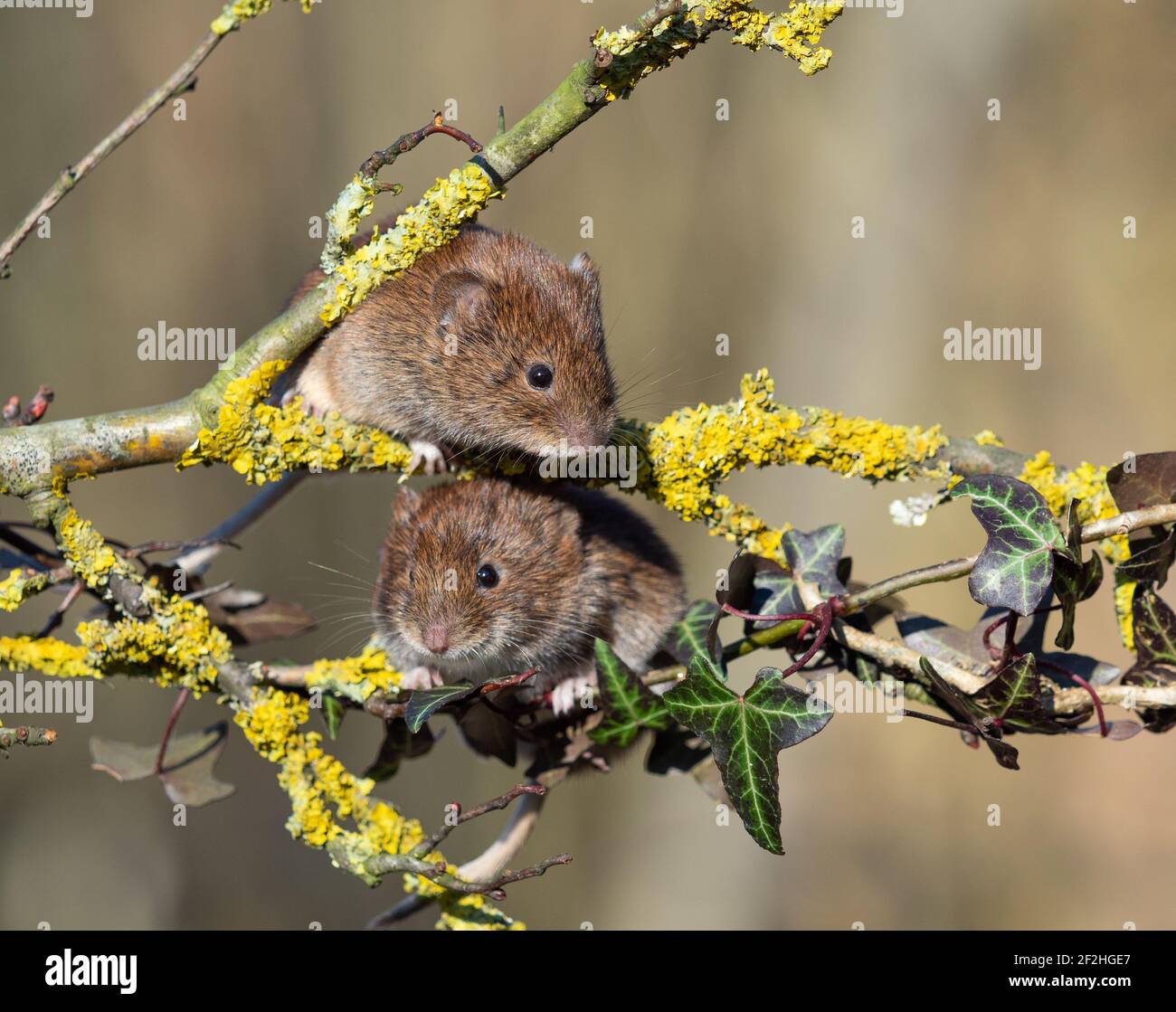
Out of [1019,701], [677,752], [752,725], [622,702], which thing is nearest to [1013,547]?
[1019,701]

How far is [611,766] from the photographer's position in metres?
2.92

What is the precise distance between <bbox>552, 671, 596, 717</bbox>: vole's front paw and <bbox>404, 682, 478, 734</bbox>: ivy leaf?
494 millimetres

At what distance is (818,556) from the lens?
90.6 inches

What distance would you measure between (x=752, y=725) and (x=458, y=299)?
166 centimetres

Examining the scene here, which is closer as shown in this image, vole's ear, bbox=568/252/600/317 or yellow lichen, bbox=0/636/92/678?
yellow lichen, bbox=0/636/92/678

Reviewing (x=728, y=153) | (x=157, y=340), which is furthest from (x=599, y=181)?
(x=157, y=340)

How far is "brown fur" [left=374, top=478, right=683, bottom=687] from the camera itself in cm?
295

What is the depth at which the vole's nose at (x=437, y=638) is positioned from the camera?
285 centimetres

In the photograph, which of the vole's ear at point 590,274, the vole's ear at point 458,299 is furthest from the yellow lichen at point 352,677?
the vole's ear at point 590,274

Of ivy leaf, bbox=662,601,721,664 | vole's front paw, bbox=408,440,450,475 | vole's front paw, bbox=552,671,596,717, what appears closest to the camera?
ivy leaf, bbox=662,601,721,664

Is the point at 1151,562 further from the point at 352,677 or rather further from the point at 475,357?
the point at 475,357

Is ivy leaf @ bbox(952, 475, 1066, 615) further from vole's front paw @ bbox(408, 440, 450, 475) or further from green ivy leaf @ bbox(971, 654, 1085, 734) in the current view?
vole's front paw @ bbox(408, 440, 450, 475)

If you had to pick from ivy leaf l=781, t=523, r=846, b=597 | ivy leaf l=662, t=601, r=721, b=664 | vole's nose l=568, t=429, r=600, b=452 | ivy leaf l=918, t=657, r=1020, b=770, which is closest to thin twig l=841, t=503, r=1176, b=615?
ivy leaf l=918, t=657, r=1020, b=770

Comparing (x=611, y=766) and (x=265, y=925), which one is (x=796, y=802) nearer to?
(x=265, y=925)
